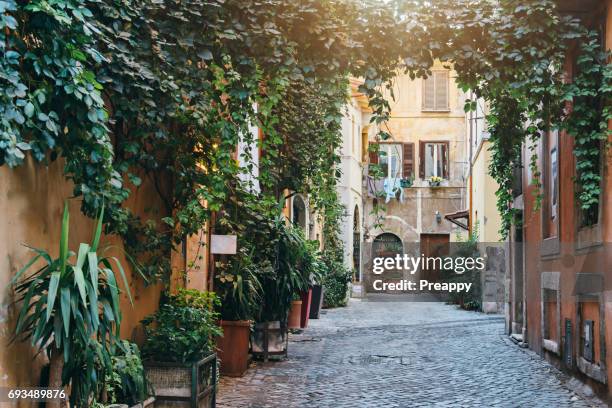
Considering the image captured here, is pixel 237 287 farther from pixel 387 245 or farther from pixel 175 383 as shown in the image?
pixel 387 245

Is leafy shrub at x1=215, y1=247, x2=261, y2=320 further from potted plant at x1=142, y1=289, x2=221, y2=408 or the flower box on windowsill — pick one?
the flower box on windowsill

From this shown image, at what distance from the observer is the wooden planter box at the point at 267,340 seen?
446 inches

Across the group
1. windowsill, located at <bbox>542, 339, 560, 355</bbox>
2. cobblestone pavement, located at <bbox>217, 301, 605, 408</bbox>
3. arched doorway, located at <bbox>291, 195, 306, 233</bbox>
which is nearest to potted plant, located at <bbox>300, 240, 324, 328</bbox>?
cobblestone pavement, located at <bbox>217, 301, 605, 408</bbox>

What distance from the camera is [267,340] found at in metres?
11.3

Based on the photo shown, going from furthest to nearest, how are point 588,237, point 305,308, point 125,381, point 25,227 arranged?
point 305,308
point 588,237
point 125,381
point 25,227

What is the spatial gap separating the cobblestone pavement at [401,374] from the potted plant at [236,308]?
29cm

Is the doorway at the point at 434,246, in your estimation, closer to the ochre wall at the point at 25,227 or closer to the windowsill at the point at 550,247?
the windowsill at the point at 550,247

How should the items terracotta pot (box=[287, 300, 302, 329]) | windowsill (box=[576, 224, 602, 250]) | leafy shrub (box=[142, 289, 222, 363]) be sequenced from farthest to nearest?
terracotta pot (box=[287, 300, 302, 329]) → windowsill (box=[576, 224, 602, 250]) → leafy shrub (box=[142, 289, 222, 363])

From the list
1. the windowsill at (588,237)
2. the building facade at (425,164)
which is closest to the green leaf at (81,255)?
the windowsill at (588,237)

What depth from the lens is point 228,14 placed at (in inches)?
274

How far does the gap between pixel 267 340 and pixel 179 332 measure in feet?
13.5

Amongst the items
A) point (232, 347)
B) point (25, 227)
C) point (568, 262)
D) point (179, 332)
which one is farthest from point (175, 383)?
point (568, 262)

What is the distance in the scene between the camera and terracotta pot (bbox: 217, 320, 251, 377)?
1002 cm

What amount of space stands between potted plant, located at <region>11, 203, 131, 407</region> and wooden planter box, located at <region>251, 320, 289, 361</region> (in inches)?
241
